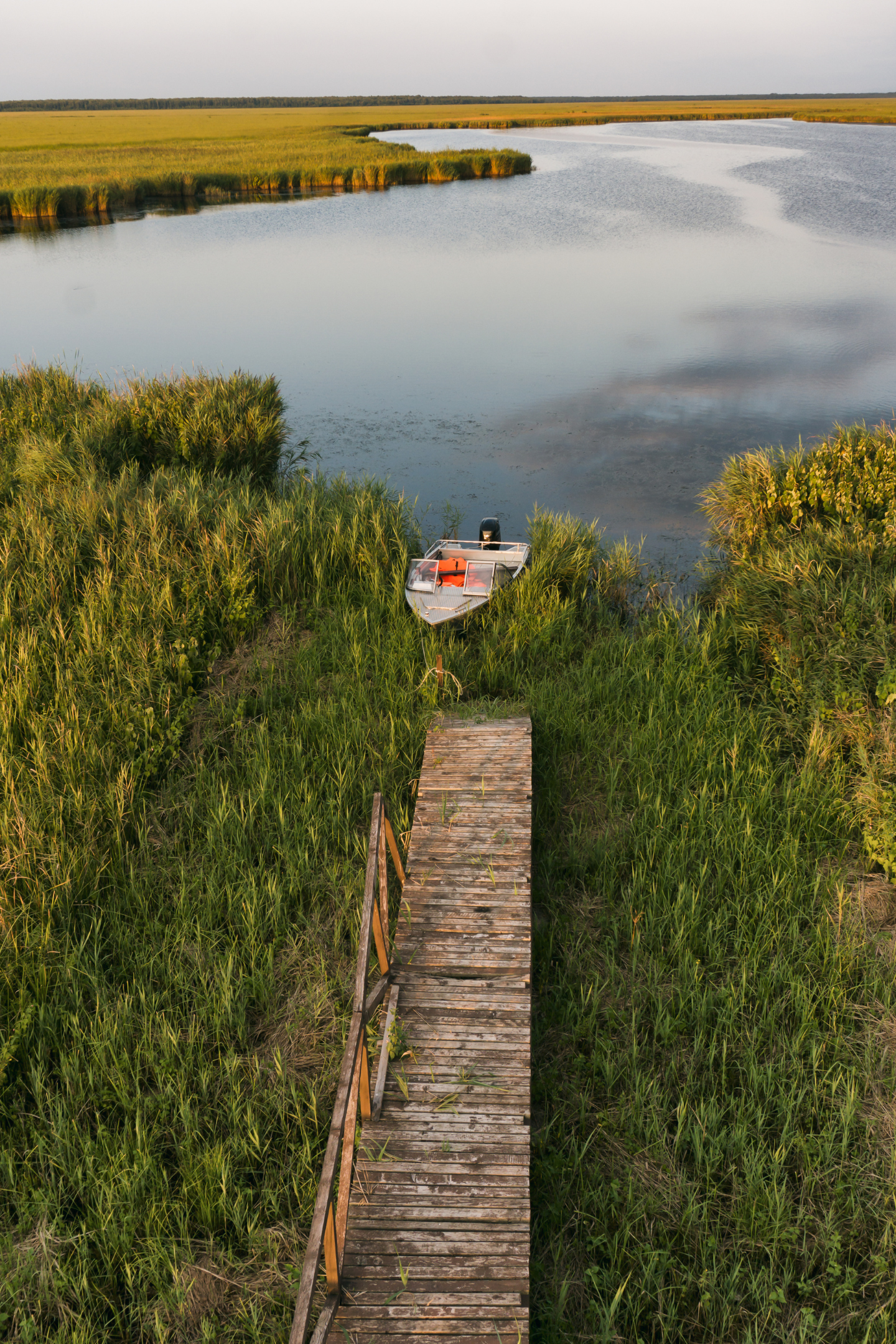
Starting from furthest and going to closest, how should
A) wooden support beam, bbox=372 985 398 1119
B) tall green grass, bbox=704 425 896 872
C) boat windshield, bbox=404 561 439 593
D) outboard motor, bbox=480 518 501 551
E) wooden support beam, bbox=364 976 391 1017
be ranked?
outboard motor, bbox=480 518 501 551
boat windshield, bbox=404 561 439 593
tall green grass, bbox=704 425 896 872
wooden support beam, bbox=372 985 398 1119
wooden support beam, bbox=364 976 391 1017

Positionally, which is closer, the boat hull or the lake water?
the boat hull

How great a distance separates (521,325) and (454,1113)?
2590 centimetres

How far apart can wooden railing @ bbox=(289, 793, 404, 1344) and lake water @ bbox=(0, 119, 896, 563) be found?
9933mm

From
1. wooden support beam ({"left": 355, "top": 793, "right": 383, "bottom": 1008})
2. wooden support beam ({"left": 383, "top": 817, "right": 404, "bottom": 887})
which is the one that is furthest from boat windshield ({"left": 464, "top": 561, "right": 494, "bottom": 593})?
wooden support beam ({"left": 355, "top": 793, "right": 383, "bottom": 1008})

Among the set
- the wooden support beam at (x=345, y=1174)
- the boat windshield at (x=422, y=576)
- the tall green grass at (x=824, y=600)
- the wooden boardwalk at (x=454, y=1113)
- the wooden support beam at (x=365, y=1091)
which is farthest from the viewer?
the boat windshield at (x=422, y=576)

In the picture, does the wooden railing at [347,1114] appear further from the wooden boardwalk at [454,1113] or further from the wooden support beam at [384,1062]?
the wooden boardwalk at [454,1113]

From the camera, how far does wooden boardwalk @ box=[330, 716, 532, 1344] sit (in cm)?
373

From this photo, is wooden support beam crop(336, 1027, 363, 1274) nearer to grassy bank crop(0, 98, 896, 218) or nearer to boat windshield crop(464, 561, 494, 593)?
boat windshield crop(464, 561, 494, 593)

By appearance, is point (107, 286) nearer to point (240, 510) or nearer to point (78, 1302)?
point (240, 510)

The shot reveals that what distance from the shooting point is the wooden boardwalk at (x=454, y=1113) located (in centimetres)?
373

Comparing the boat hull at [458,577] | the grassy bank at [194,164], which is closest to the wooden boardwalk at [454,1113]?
the boat hull at [458,577]

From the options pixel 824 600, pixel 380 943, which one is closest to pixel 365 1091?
pixel 380 943

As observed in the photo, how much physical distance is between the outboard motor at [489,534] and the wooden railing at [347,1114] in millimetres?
6723

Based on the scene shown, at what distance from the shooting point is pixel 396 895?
641 centimetres
